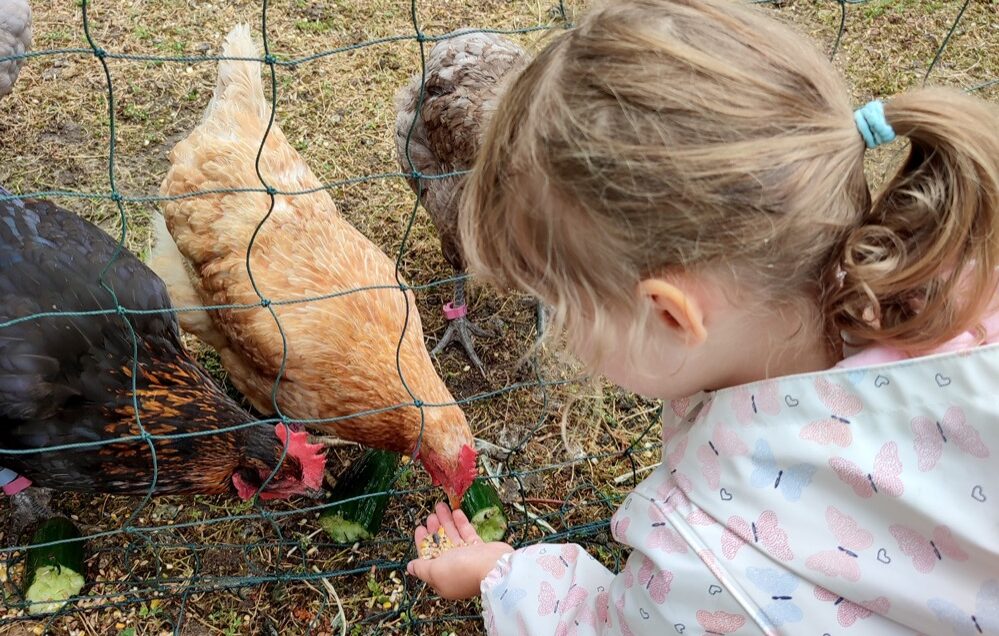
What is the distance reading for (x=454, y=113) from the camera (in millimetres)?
2562

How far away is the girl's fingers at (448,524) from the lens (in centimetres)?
177

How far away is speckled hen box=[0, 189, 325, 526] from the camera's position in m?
1.89

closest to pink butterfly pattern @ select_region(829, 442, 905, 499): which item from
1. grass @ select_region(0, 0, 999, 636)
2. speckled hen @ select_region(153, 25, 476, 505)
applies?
grass @ select_region(0, 0, 999, 636)

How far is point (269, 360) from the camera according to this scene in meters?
2.33

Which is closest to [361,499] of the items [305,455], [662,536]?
[305,455]

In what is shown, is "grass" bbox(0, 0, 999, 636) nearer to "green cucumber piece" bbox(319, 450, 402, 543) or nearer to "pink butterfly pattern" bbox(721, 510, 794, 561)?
"green cucumber piece" bbox(319, 450, 402, 543)

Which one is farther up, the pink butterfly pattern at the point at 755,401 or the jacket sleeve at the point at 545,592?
the pink butterfly pattern at the point at 755,401

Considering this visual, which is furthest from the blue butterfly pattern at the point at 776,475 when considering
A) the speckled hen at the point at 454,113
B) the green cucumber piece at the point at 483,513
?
→ the speckled hen at the point at 454,113

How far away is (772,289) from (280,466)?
1.57 m

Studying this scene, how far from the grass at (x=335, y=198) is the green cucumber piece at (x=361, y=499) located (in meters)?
0.06

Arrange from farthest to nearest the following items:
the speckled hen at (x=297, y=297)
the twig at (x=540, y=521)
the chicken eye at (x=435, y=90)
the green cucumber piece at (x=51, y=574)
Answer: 1. the chicken eye at (x=435, y=90)
2. the twig at (x=540, y=521)
3. the speckled hen at (x=297, y=297)
4. the green cucumber piece at (x=51, y=574)

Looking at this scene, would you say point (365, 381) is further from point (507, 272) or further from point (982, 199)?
point (982, 199)

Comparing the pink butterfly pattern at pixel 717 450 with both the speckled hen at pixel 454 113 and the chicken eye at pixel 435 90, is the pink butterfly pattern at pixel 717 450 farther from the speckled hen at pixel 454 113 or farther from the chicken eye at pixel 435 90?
the chicken eye at pixel 435 90

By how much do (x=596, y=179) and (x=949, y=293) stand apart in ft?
1.58
